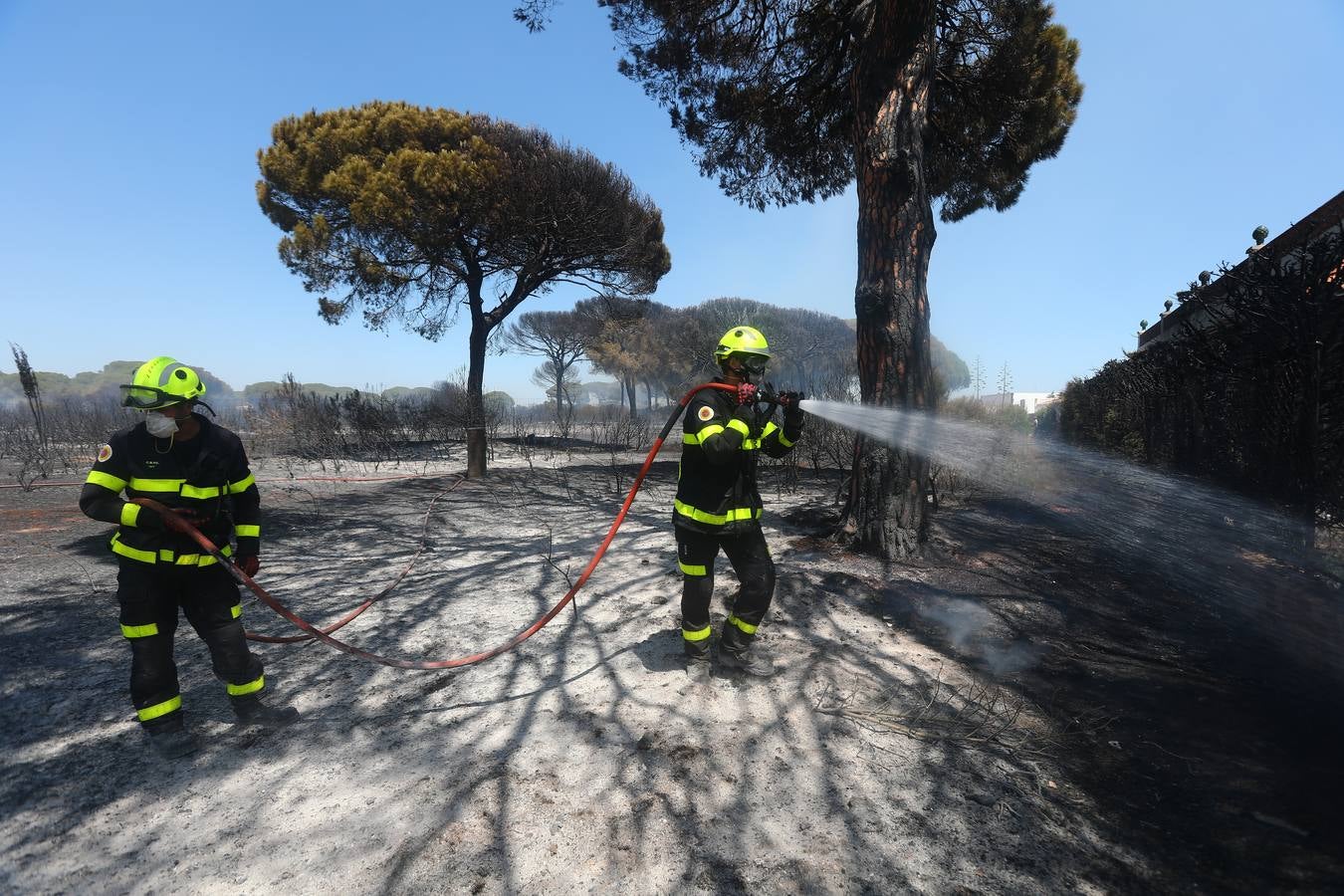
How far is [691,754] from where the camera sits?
97.4 inches

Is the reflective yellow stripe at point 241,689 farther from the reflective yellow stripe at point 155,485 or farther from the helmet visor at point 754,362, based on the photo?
the helmet visor at point 754,362

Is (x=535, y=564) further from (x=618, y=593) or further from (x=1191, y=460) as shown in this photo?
(x=1191, y=460)

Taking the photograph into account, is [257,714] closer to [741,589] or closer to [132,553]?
[132,553]

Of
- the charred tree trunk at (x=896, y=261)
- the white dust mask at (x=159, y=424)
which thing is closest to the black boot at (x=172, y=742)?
the white dust mask at (x=159, y=424)

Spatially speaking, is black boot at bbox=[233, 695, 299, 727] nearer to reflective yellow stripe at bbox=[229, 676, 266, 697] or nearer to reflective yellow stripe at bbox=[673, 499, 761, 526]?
reflective yellow stripe at bbox=[229, 676, 266, 697]

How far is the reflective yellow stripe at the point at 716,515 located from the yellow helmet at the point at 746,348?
790mm

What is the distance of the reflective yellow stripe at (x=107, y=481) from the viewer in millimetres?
2377

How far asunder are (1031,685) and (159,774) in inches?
163

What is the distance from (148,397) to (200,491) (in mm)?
443

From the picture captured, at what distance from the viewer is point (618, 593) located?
4453 millimetres

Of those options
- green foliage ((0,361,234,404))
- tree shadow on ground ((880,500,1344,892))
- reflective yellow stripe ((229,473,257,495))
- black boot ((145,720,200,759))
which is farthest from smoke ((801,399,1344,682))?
green foliage ((0,361,234,404))

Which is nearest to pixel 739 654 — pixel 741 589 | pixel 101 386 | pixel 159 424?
pixel 741 589

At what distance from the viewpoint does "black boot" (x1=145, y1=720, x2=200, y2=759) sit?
2492 millimetres

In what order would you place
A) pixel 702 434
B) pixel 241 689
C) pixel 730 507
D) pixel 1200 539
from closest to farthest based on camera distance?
pixel 241 689, pixel 702 434, pixel 730 507, pixel 1200 539
